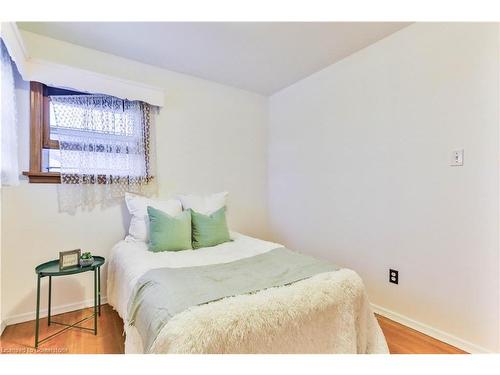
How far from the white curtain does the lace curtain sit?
12.3 inches

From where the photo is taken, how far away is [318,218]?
2723 millimetres

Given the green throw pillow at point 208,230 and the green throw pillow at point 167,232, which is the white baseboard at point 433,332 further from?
the green throw pillow at point 167,232

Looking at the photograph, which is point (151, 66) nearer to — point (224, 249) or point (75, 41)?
point (75, 41)

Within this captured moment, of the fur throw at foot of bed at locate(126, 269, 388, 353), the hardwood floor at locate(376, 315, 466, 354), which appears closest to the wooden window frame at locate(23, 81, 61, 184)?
the fur throw at foot of bed at locate(126, 269, 388, 353)

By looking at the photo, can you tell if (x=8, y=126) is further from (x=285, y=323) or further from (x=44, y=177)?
(x=285, y=323)

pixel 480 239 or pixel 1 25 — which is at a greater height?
pixel 1 25

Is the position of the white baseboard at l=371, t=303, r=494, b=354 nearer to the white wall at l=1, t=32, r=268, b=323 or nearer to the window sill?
the white wall at l=1, t=32, r=268, b=323

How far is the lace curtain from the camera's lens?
212 centimetres

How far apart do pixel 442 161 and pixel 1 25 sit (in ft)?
9.19

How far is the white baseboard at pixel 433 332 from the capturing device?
163cm

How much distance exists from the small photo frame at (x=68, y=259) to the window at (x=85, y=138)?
66 centimetres

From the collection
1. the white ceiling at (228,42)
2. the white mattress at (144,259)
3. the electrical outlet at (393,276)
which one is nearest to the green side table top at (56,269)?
the white mattress at (144,259)
